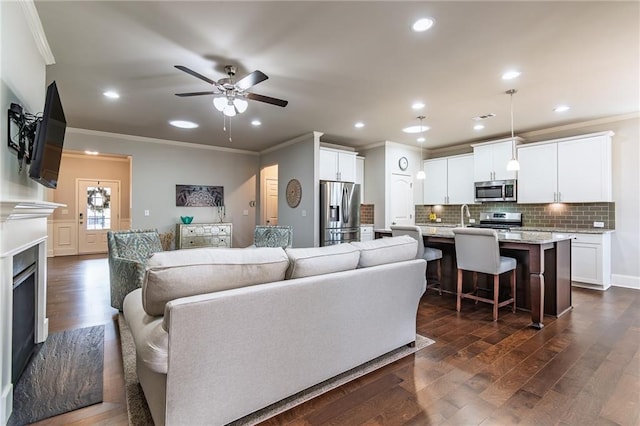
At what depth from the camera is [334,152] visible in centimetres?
599

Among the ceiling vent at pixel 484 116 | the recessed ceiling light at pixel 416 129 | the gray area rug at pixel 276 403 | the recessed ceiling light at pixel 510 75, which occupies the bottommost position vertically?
the gray area rug at pixel 276 403

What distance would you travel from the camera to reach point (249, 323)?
157cm

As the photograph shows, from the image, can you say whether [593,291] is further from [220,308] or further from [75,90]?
[75,90]

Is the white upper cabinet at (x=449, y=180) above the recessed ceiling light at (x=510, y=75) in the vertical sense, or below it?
below

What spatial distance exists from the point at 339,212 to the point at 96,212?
694 centimetres

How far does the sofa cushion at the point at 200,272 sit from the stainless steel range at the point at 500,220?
5.49 meters

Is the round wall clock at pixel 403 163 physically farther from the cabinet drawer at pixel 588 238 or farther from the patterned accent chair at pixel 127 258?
the patterned accent chair at pixel 127 258

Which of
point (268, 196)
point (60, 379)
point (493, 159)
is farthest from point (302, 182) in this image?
point (60, 379)

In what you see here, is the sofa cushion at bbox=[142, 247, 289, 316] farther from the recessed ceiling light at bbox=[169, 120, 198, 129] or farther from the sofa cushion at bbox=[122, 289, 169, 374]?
the recessed ceiling light at bbox=[169, 120, 198, 129]

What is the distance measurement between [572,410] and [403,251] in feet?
4.38

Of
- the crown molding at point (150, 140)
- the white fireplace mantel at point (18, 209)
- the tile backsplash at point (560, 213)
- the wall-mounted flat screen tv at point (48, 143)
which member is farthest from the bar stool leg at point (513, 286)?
the crown molding at point (150, 140)

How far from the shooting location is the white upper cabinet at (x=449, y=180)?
630 centimetres

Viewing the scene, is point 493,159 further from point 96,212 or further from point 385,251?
point 96,212

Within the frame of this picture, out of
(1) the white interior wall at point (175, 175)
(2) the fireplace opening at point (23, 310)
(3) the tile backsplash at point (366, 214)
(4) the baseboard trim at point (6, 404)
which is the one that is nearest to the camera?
(4) the baseboard trim at point (6, 404)
